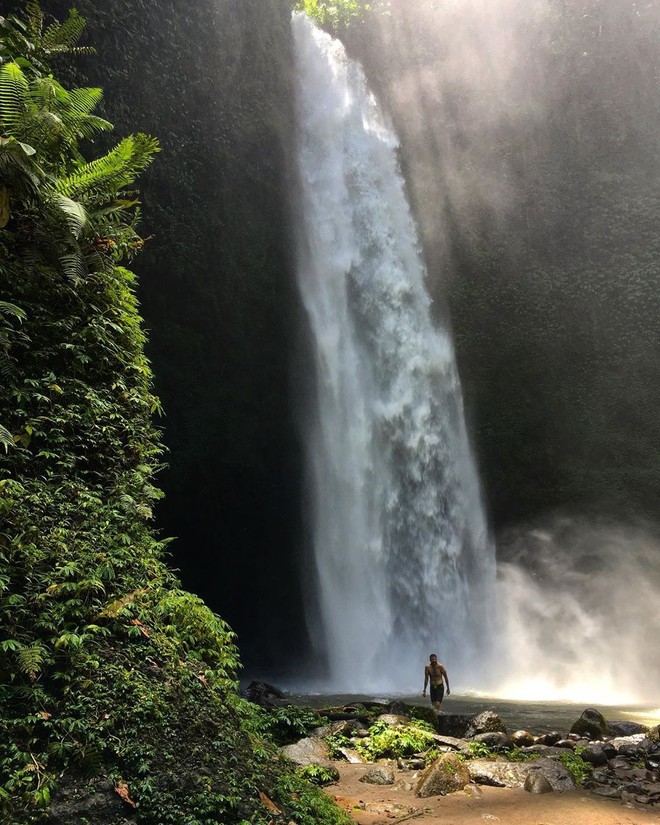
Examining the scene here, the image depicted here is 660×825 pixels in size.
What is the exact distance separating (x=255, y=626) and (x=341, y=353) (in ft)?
26.6

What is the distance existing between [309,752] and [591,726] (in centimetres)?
334

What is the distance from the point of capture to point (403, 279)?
58.5ft

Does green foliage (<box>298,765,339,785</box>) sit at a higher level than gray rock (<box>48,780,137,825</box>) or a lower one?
lower

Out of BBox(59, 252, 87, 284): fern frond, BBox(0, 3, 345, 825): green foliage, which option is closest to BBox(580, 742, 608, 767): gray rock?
BBox(0, 3, 345, 825): green foliage

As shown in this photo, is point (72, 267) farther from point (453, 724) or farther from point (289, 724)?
point (453, 724)

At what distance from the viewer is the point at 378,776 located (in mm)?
5371

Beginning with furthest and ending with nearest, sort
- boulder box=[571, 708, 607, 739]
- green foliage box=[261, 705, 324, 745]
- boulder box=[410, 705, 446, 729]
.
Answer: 1. boulder box=[410, 705, 446, 729]
2. boulder box=[571, 708, 607, 739]
3. green foliage box=[261, 705, 324, 745]

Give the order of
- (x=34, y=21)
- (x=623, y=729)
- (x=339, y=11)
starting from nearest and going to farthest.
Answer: (x=34, y=21), (x=623, y=729), (x=339, y=11)

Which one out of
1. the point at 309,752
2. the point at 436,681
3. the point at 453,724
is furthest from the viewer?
the point at 436,681

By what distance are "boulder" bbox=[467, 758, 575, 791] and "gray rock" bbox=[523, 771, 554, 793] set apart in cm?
5

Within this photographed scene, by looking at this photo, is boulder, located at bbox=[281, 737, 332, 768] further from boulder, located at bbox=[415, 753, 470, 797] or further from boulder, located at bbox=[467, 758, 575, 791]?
boulder, located at bbox=[467, 758, 575, 791]

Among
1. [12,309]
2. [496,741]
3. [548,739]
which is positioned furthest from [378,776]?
[12,309]

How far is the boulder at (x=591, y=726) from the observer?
7156 millimetres

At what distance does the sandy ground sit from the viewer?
4.28 m
